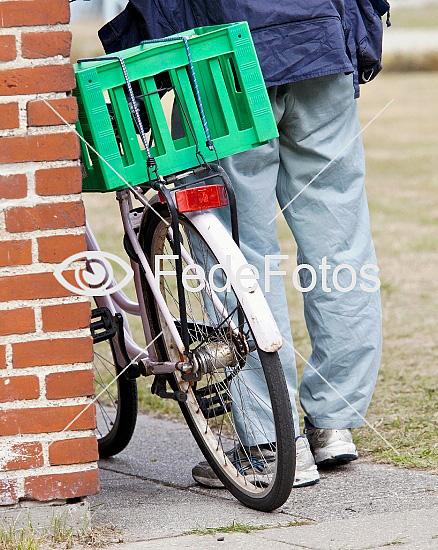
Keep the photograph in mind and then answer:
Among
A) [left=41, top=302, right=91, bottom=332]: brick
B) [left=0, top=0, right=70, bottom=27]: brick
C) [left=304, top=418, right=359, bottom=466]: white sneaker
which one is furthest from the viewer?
[left=304, top=418, right=359, bottom=466]: white sneaker

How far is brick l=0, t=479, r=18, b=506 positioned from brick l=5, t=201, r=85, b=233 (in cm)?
64

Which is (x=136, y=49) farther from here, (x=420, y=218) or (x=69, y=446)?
(x=420, y=218)

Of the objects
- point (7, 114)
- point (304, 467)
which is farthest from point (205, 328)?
point (7, 114)

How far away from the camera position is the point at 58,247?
2529 millimetres

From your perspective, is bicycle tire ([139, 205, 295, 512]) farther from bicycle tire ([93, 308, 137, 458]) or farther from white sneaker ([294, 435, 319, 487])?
bicycle tire ([93, 308, 137, 458])

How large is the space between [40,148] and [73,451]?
78cm

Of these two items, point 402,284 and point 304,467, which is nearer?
point 304,467

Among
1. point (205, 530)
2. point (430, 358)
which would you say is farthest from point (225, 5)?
point (430, 358)

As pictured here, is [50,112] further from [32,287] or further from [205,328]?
[205,328]

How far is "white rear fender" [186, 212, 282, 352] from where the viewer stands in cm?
263

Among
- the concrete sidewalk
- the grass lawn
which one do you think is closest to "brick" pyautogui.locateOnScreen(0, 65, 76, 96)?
the concrete sidewalk

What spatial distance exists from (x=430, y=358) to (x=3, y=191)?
2.92 meters

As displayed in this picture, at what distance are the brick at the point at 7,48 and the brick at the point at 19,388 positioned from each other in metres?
0.80

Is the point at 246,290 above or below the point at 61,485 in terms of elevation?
above
